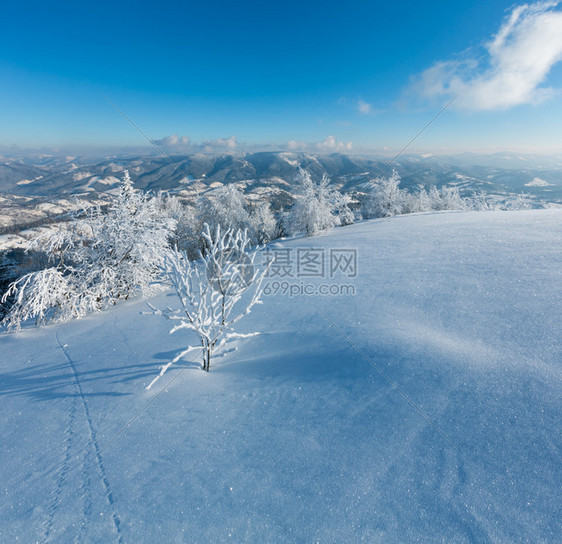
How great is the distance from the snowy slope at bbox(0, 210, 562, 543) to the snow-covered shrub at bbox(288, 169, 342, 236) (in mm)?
20713

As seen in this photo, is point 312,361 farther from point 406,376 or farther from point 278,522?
point 278,522

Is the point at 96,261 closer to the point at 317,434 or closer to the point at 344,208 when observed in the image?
the point at 317,434

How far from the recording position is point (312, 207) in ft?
85.0

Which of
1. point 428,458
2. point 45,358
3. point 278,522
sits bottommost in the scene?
point 45,358

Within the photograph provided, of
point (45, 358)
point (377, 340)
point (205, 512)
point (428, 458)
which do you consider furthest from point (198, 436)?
point (45, 358)

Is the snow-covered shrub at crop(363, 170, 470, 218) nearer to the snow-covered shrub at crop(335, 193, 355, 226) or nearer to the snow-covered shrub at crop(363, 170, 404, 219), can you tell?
the snow-covered shrub at crop(363, 170, 404, 219)

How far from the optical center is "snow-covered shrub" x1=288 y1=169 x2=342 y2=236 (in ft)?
85.5

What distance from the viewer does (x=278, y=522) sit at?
92.5 inches

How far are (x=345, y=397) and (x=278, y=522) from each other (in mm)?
1705

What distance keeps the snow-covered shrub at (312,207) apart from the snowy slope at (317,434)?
2071 cm

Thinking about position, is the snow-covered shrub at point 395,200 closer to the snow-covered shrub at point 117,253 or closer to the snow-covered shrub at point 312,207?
the snow-covered shrub at point 312,207

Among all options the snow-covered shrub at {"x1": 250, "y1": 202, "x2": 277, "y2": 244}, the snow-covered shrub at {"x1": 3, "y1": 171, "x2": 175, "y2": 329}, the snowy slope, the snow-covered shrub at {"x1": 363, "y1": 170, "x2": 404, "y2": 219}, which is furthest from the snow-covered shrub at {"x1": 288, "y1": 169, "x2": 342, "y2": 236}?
the snowy slope

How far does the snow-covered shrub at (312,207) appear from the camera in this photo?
26.1 m

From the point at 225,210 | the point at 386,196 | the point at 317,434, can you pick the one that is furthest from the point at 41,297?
the point at 386,196
